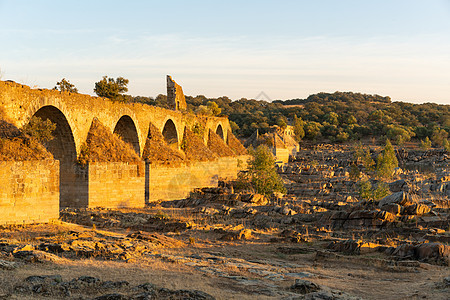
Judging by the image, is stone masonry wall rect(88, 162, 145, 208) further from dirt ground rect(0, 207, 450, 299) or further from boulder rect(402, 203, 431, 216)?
boulder rect(402, 203, 431, 216)

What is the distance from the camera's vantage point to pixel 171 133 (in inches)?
1307

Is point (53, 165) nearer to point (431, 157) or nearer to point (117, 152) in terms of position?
point (117, 152)

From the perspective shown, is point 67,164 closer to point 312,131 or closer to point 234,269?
point 234,269

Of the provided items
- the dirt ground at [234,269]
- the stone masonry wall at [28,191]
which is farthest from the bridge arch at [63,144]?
the dirt ground at [234,269]

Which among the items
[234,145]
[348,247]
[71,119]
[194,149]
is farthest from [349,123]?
[348,247]

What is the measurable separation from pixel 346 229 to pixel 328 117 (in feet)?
323

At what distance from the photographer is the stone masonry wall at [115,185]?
19.4 metres

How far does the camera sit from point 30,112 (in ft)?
54.6

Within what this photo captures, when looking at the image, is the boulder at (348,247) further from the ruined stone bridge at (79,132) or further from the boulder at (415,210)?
the ruined stone bridge at (79,132)

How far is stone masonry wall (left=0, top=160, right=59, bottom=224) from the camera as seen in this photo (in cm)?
1375

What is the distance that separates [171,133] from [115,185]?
1304cm

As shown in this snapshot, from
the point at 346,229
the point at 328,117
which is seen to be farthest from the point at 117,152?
the point at 328,117

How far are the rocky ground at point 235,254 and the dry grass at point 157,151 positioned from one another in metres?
3.41

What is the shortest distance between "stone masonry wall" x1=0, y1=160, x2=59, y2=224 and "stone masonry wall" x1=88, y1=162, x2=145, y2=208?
419 cm
